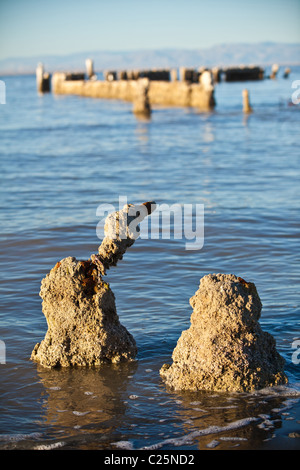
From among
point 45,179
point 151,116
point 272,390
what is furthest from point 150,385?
point 151,116

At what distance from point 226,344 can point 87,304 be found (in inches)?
48.3

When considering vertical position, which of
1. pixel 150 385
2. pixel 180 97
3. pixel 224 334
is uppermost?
pixel 180 97

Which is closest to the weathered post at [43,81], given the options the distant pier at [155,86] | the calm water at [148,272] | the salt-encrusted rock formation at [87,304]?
the distant pier at [155,86]

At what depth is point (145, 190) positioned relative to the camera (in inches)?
550

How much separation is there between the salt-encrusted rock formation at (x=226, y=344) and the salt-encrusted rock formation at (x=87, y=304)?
76 cm

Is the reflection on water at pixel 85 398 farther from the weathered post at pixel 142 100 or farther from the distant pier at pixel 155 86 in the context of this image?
the distant pier at pixel 155 86

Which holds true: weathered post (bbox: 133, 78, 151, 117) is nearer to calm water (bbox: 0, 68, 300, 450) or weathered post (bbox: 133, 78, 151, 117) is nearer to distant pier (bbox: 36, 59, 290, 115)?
distant pier (bbox: 36, 59, 290, 115)

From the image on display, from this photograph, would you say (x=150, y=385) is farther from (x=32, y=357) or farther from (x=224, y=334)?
(x=32, y=357)

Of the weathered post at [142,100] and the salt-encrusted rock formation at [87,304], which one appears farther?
the weathered post at [142,100]

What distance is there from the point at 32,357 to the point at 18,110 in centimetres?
3728

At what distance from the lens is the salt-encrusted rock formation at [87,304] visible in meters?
5.42

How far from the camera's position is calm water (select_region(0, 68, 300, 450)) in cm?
458

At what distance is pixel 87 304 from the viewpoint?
214 inches

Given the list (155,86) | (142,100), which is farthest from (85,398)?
(155,86)
